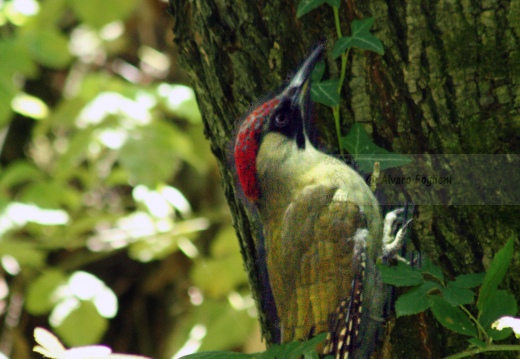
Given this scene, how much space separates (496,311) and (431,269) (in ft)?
0.32

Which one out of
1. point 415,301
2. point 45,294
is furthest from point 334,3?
point 45,294

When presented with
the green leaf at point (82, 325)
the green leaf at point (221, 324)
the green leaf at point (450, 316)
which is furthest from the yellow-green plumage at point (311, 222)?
the green leaf at point (82, 325)

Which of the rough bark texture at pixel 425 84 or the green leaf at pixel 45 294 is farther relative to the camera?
the green leaf at pixel 45 294

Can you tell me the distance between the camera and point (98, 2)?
7.46ft

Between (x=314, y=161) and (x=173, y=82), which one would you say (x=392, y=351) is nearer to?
(x=314, y=161)

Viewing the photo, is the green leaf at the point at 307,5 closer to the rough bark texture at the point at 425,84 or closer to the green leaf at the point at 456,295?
the rough bark texture at the point at 425,84

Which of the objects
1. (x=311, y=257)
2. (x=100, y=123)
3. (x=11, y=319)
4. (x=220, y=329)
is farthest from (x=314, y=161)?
(x=11, y=319)

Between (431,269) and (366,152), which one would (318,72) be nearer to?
(366,152)

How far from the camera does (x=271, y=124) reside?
90 cm

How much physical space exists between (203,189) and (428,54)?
2103mm

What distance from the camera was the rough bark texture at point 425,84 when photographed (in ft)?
3.20

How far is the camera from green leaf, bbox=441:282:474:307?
91 cm

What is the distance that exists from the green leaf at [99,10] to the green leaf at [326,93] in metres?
1.49

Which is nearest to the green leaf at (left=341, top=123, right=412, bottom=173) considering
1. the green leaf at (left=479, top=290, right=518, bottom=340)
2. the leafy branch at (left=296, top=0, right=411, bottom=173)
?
the leafy branch at (left=296, top=0, right=411, bottom=173)
